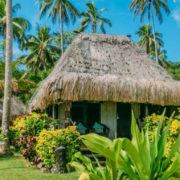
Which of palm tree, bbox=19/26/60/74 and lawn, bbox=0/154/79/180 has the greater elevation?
palm tree, bbox=19/26/60/74

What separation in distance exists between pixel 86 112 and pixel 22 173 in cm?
435

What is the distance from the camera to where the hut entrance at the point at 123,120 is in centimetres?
1010

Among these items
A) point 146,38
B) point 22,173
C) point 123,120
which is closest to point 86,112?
point 123,120

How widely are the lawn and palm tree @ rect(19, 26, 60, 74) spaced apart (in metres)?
18.1

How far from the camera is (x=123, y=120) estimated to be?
10.1 meters

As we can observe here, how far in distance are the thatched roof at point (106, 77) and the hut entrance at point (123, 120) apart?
1.35 meters

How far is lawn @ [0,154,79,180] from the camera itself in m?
5.52

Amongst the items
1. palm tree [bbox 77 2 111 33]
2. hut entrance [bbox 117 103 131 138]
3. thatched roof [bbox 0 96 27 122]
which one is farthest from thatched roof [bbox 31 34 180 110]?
palm tree [bbox 77 2 111 33]

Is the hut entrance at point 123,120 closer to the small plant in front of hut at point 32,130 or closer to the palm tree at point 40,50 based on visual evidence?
the small plant in front of hut at point 32,130

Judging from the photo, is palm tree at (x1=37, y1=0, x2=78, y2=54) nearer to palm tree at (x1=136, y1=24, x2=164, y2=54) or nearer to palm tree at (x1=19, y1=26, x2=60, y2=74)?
palm tree at (x1=19, y1=26, x2=60, y2=74)

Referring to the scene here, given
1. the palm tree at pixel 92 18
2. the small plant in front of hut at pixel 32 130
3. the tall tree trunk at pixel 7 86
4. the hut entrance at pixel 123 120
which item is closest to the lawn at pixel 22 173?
the small plant in front of hut at pixel 32 130

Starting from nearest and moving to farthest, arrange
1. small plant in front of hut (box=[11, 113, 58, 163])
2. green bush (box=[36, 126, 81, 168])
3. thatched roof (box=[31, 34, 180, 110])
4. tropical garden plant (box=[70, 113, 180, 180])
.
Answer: tropical garden plant (box=[70, 113, 180, 180]) → green bush (box=[36, 126, 81, 168]) → small plant in front of hut (box=[11, 113, 58, 163]) → thatched roof (box=[31, 34, 180, 110])

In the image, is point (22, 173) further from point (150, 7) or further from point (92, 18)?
point (92, 18)

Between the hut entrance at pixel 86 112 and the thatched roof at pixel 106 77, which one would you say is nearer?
the thatched roof at pixel 106 77
